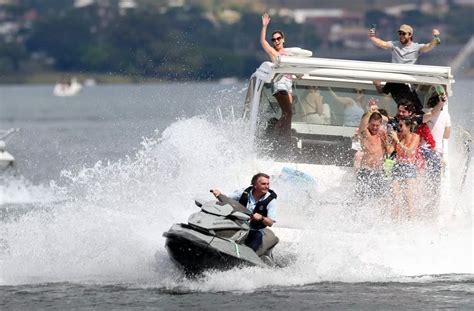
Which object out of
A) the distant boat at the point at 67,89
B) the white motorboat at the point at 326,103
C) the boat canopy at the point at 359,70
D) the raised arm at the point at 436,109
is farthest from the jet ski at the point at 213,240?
the distant boat at the point at 67,89

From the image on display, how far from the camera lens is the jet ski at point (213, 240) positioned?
14922 millimetres

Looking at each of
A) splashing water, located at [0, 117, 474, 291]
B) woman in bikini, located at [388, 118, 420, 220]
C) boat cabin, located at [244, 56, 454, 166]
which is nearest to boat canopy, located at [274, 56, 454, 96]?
boat cabin, located at [244, 56, 454, 166]

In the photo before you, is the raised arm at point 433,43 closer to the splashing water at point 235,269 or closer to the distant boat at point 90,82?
the splashing water at point 235,269

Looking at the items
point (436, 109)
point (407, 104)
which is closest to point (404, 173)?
point (436, 109)

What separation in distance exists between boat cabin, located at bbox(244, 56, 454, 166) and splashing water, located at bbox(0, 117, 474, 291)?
503 mm

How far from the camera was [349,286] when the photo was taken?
1582 cm

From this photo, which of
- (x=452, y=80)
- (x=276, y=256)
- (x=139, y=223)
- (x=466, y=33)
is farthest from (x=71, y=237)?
(x=466, y=33)

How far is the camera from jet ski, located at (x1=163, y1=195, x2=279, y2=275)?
14.9 m

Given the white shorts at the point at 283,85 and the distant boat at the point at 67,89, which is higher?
the distant boat at the point at 67,89

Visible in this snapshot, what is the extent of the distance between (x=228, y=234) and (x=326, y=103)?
162 inches

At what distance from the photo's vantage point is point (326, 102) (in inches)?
741

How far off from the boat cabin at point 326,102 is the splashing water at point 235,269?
503 millimetres

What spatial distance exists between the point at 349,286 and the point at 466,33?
98.9 metres

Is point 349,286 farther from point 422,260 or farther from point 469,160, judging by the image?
point 469,160
